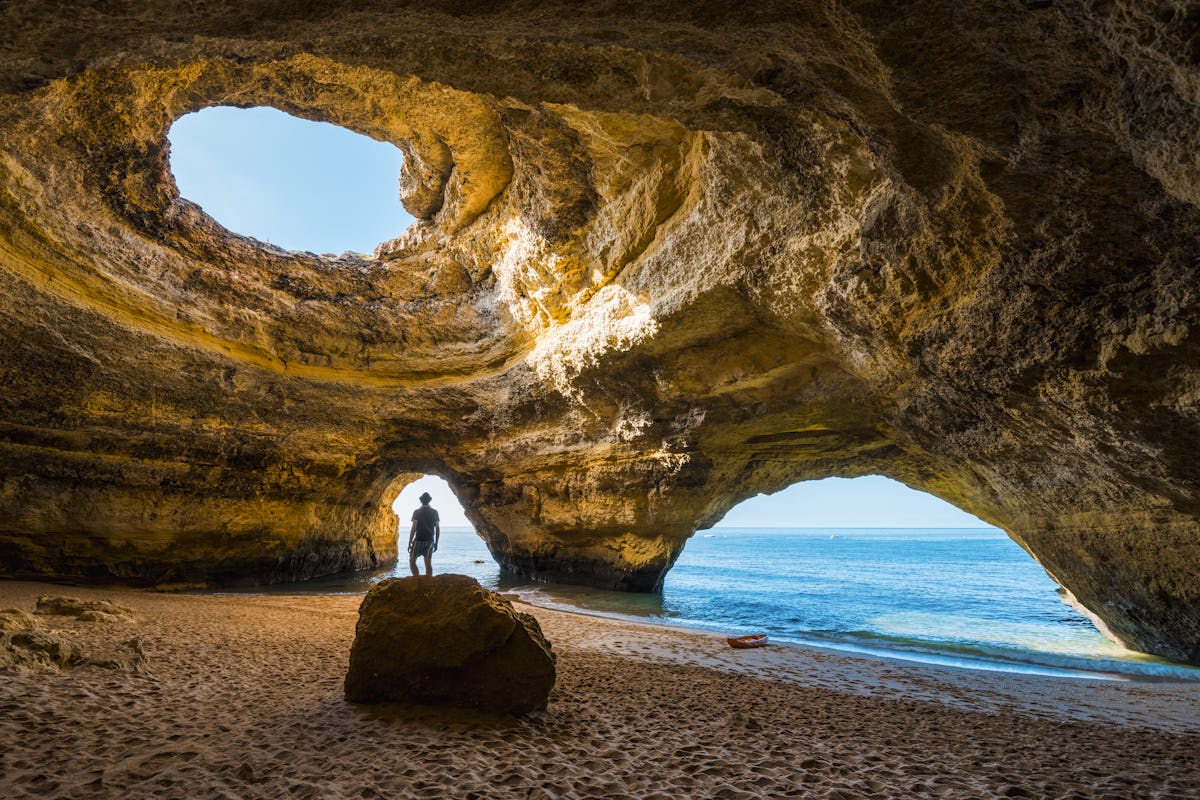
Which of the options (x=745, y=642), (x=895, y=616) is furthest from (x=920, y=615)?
(x=745, y=642)

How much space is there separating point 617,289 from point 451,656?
6731mm

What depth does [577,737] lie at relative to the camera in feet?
8.82

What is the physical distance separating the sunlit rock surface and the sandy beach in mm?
2693

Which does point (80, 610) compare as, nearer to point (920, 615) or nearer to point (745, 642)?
point (745, 642)

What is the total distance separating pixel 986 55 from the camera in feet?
7.95

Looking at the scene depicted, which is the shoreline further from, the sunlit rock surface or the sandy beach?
the sandy beach

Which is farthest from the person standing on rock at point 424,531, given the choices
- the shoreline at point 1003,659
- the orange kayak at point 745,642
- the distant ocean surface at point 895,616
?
the orange kayak at point 745,642

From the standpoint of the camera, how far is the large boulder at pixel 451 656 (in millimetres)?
2980

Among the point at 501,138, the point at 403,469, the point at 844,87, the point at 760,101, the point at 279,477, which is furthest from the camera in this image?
the point at 403,469

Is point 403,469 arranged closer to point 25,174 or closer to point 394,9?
point 25,174

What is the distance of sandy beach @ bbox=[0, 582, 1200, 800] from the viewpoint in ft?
6.82

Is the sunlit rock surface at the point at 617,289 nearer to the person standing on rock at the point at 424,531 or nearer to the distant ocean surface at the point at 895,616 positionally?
the distant ocean surface at the point at 895,616

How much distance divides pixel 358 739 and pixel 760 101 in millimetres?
4314

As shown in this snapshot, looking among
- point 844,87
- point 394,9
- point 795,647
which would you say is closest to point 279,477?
point 795,647
